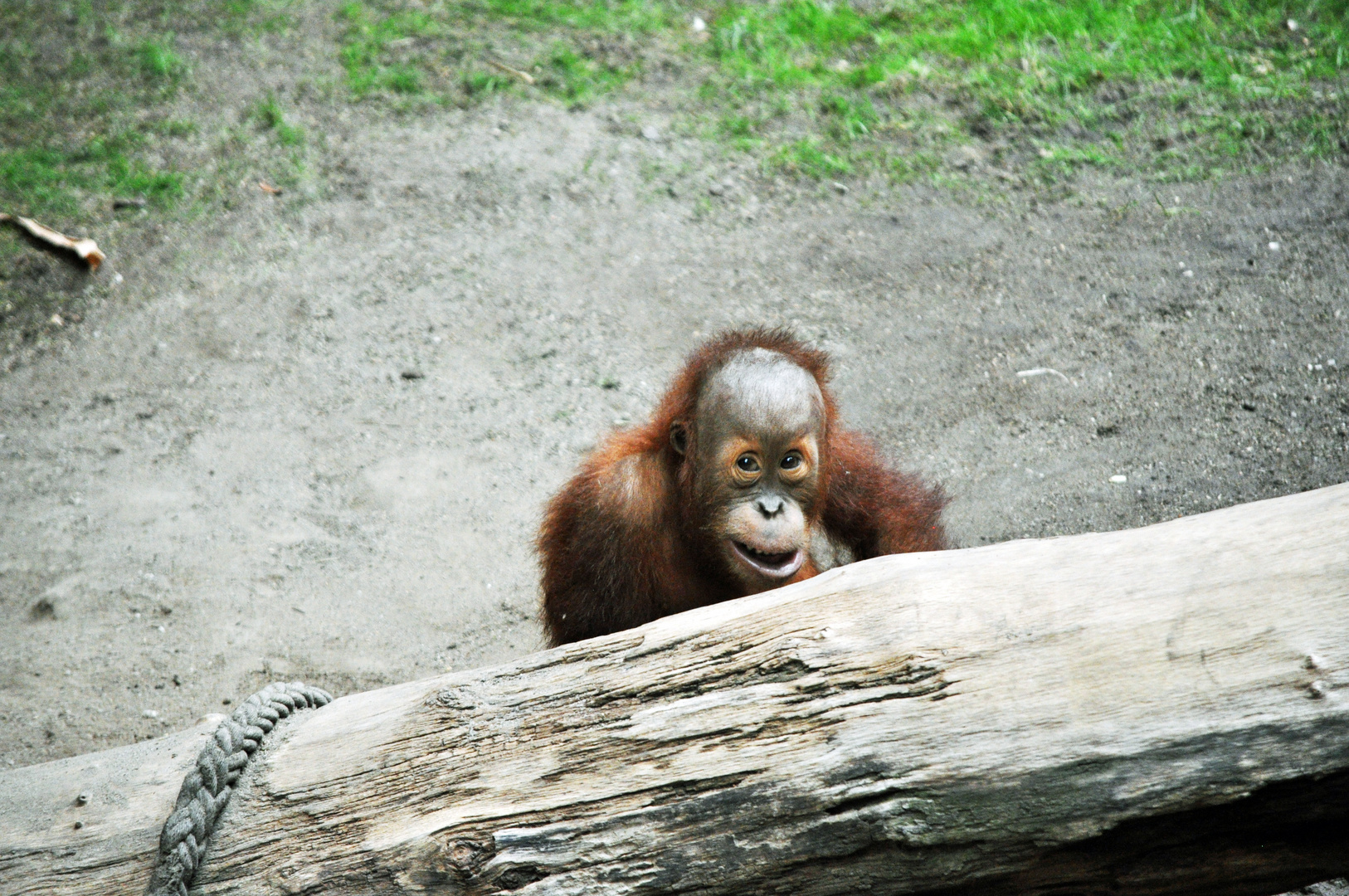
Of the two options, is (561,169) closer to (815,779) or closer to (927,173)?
(927,173)

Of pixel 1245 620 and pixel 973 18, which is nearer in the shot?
pixel 1245 620

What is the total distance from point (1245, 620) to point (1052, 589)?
0.32 meters

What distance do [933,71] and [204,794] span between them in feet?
19.2

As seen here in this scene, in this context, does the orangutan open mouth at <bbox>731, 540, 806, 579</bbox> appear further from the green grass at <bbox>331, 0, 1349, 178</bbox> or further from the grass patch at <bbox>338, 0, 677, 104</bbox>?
the grass patch at <bbox>338, 0, 677, 104</bbox>

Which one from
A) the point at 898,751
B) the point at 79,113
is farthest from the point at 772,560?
the point at 79,113

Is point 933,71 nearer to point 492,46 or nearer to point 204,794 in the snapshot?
point 492,46

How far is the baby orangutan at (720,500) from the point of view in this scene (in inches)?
124

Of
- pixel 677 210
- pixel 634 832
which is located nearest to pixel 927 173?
pixel 677 210

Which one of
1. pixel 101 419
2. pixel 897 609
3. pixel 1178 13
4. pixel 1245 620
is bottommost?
pixel 101 419

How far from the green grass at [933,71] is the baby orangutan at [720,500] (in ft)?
9.94

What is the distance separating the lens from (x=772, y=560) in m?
3.18

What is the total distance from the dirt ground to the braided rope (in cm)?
155

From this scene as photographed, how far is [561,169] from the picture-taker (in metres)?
6.30

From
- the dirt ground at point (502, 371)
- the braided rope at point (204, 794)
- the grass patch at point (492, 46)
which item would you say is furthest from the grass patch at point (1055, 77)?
the braided rope at point (204, 794)
